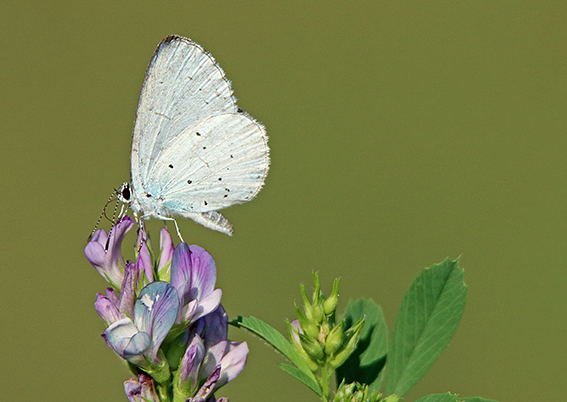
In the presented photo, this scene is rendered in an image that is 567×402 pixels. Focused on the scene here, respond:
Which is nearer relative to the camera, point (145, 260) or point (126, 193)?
point (145, 260)

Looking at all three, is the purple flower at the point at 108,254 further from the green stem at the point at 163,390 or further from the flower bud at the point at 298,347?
the flower bud at the point at 298,347

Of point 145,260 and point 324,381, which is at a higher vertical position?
point 145,260

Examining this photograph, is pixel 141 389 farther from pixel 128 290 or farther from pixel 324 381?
pixel 324 381

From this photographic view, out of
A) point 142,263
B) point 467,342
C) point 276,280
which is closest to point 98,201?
point 276,280

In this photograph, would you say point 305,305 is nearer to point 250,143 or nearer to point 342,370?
point 342,370

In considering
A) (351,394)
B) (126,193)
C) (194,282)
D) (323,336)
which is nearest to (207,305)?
(194,282)

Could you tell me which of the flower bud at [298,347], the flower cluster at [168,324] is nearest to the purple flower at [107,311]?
the flower cluster at [168,324]

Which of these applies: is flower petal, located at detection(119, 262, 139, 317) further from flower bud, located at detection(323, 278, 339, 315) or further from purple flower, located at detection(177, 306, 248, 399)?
flower bud, located at detection(323, 278, 339, 315)
